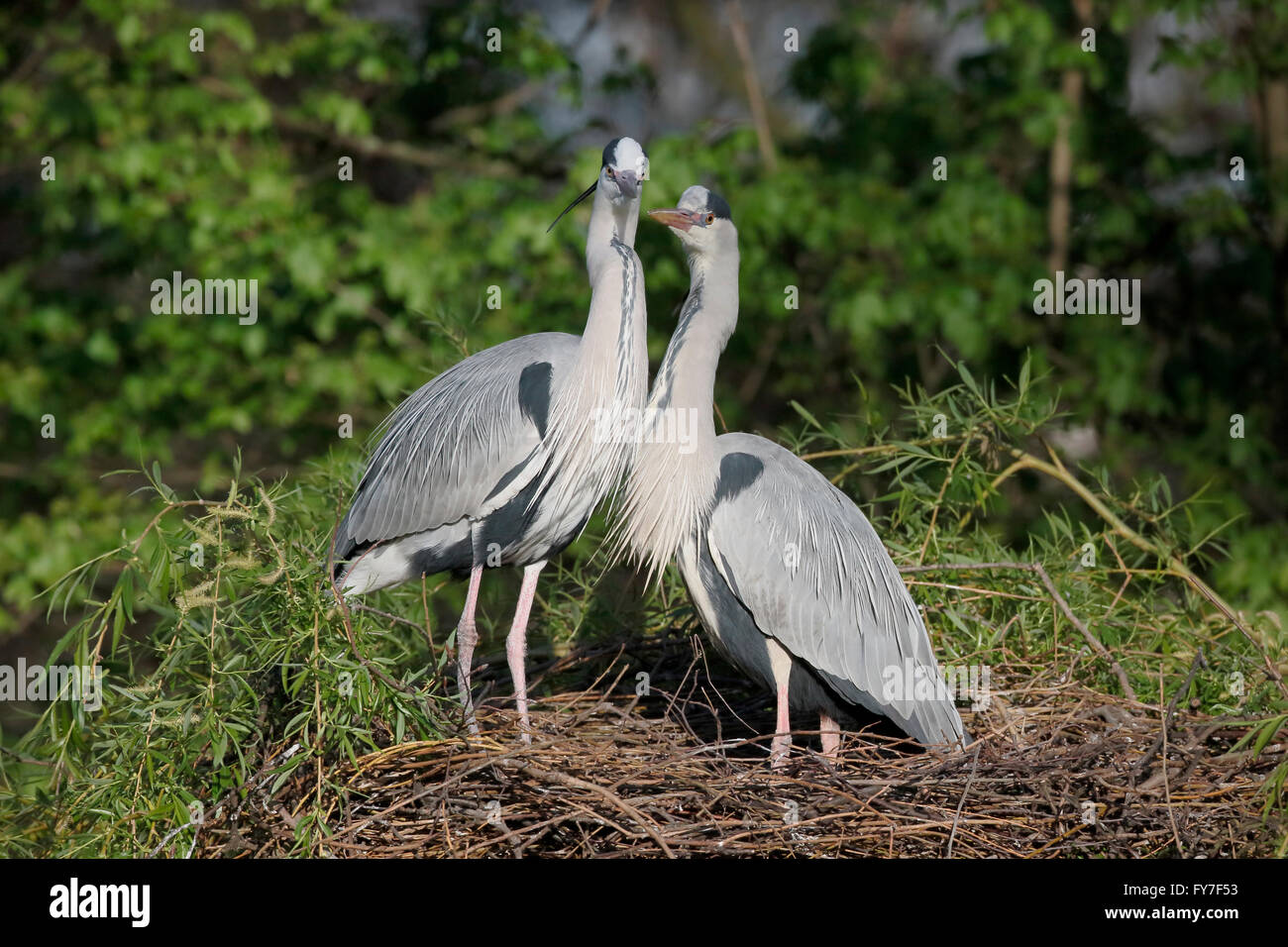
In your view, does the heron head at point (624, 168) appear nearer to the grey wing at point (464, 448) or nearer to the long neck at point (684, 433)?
the long neck at point (684, 433)

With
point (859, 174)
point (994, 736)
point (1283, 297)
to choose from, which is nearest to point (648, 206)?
point (859, 174)

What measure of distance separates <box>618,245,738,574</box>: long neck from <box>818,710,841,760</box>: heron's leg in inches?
24.9

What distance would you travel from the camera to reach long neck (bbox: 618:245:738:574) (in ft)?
11.7

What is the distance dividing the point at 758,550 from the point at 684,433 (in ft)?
1.24

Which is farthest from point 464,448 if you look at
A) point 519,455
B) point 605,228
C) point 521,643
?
point 605,228

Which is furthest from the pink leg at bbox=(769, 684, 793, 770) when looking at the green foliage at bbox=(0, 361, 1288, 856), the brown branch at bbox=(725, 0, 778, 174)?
the brown branch at bbox=(725, 0, 778, 174)

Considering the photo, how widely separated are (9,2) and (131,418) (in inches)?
94.1

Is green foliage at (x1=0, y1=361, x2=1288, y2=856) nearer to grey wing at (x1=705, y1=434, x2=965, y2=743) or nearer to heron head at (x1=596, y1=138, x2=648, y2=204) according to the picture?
grey wing at (x1=705, y1=434, x2=965, y2=743)

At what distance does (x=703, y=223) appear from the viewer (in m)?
3.67

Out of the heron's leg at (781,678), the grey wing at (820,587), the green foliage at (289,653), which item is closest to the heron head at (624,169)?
the grey wing at (820,587)

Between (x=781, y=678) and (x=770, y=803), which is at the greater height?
(x=781, y=678)

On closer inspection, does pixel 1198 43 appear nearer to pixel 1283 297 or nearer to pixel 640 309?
pixel 1283 297

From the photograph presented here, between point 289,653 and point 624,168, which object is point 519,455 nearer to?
point 624,168

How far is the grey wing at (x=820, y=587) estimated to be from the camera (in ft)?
11.6
